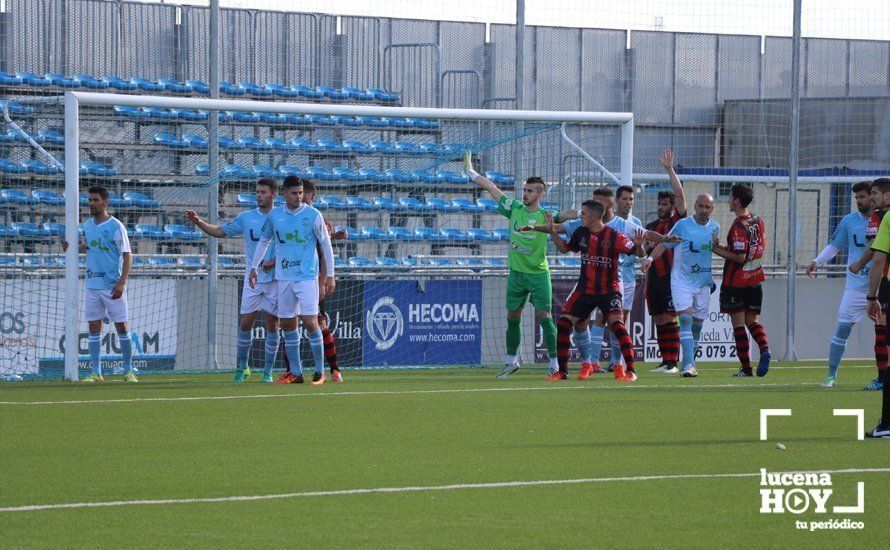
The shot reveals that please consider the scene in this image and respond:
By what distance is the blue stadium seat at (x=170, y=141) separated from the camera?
62.3ft

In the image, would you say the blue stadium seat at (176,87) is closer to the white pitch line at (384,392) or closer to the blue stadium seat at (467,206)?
the blue stadium seat at (467,206)

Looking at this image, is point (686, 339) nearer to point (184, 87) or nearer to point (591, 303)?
point (591, 303)

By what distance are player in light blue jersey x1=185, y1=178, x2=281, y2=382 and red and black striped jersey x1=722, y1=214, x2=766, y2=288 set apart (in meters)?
5.27

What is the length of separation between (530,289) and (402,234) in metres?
5.38

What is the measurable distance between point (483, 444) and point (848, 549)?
134 inches

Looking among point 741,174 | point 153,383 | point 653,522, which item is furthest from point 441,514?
point 741,174

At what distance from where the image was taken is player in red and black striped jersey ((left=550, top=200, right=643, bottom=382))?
1359 cm

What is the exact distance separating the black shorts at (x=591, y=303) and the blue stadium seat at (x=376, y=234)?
6.09 metres

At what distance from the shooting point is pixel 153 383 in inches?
545

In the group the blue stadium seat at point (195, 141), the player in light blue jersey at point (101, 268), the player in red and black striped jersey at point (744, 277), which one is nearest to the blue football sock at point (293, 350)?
the player in light blue jersey at point (101, 268)

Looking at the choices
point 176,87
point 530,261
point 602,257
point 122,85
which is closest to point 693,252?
point 602,257

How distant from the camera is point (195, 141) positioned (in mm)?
18688

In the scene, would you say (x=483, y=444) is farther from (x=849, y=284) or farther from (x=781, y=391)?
(x=849, y=284)

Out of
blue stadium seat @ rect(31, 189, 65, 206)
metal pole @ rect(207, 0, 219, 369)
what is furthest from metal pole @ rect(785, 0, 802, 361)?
blue stadium seat @ rect(31, 189, 65, 206)
